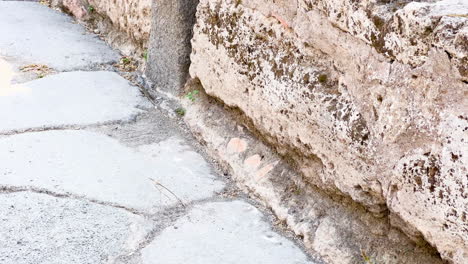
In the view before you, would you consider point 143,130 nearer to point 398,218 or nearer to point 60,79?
point 60,79

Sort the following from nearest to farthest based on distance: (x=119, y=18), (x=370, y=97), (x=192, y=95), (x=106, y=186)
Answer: (x=370, y=97) → (x=106, y=186) → (x=192, y=95) → (x=119, y=18)

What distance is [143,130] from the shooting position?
241 centimetres

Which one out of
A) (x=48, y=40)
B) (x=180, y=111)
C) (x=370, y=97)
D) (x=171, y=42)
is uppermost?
(x=370, y=97)

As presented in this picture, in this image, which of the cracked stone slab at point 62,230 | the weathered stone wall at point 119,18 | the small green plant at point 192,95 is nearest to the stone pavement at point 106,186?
the cracked stone slab at point 62,230

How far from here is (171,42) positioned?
256 centimetres

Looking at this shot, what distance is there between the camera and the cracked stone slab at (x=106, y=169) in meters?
1.96

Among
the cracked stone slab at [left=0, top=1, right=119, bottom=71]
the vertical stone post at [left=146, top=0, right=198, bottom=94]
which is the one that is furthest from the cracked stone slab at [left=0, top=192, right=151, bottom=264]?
the cracked stone slab at [left=0, top=1, right=119, bottom=71]

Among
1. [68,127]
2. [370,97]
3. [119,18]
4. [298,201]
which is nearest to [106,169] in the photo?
[68,127]

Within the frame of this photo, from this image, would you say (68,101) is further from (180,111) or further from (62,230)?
(62,230)

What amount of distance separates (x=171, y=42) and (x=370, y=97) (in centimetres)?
115

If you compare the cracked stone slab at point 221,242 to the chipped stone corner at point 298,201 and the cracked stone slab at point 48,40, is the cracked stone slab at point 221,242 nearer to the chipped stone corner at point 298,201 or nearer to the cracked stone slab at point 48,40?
the chipped stone corner at point 298,201

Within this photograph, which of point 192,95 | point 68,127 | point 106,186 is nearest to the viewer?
point 106,186

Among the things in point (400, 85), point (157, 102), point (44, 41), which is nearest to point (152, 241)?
point (400, 85)

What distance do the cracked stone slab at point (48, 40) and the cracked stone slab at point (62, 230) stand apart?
1.11 metres
